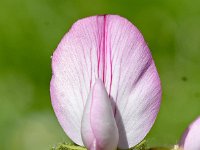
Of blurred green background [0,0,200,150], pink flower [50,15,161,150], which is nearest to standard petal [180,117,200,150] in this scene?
pink flower [50,15,161,150]

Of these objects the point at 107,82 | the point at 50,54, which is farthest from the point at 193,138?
the point at 50,54

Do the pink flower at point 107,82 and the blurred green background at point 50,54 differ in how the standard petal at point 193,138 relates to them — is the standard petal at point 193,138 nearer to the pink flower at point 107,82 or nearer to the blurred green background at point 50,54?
the pink flower at point 107,82

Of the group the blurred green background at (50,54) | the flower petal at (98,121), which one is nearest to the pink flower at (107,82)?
the flower petal at (98,121)

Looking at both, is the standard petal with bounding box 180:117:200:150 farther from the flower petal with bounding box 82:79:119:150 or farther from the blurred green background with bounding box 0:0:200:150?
the blurred green background with bounding box 0:0:200:150

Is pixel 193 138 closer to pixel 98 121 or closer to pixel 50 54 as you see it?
pixel 98 121

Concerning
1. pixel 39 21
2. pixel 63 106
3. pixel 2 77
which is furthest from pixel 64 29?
pixel 63 106

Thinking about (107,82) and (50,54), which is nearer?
(107,82)
